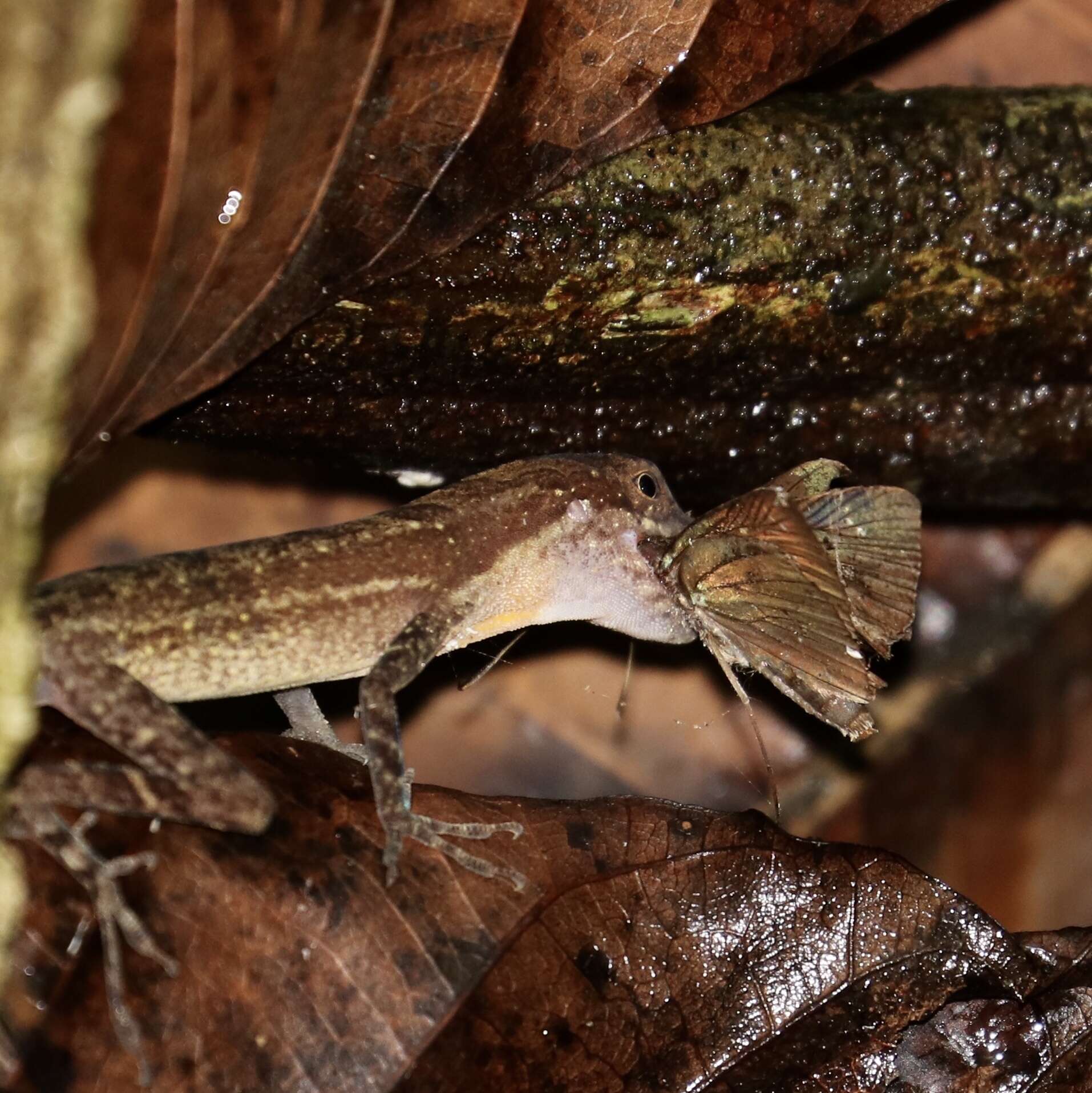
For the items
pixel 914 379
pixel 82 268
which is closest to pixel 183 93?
pixel 82 268

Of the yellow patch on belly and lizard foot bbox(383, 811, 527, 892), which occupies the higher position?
the yellow patch on belly

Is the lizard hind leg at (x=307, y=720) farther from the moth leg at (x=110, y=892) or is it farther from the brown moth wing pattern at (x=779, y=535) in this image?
the brown moth wing pattern at (x=779, y=535)

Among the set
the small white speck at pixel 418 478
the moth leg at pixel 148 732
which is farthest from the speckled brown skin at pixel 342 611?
the small white speck at pixel 418 478

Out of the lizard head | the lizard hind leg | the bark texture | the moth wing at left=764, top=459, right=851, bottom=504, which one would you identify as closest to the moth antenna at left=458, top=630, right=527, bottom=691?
the lizard head

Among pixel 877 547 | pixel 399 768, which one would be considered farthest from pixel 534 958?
pixel 877 547

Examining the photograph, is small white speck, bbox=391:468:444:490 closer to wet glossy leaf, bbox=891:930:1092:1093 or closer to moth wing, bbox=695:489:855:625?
moth wing, bbox=695:489:855:625

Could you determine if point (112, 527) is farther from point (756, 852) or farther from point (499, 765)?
point (756, 852)
